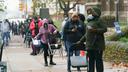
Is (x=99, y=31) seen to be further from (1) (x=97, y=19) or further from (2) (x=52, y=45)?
(2) (x=52, y=45)

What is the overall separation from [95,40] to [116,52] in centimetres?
626

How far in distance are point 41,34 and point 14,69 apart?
5.47 ft

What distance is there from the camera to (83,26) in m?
16.0

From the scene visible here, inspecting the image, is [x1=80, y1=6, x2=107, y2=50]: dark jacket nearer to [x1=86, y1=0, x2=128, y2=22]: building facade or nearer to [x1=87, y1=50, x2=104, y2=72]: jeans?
[x1=87, y1=50, x2=104, y2=72]: jeans

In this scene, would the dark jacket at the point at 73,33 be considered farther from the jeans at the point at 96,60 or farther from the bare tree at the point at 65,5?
the bare tree at the point at 65,5

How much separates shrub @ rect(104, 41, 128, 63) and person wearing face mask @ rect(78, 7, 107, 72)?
562 centimetres

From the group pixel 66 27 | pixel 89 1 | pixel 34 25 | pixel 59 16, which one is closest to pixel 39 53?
pixel 34 25

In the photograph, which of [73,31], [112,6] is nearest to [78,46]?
[73,31]

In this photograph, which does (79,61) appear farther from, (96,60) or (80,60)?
(96,60)

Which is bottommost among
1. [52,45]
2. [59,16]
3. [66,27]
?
[59,16]

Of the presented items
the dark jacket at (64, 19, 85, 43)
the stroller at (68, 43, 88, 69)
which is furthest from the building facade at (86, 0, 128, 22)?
the stroller at (68, 43, 88, 69)

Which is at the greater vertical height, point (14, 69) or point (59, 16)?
point (14, 69)

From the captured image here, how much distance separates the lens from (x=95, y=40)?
13242mm

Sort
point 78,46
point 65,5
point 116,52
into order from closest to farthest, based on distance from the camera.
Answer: point 78,46 → point 116,52 → point 65,5
